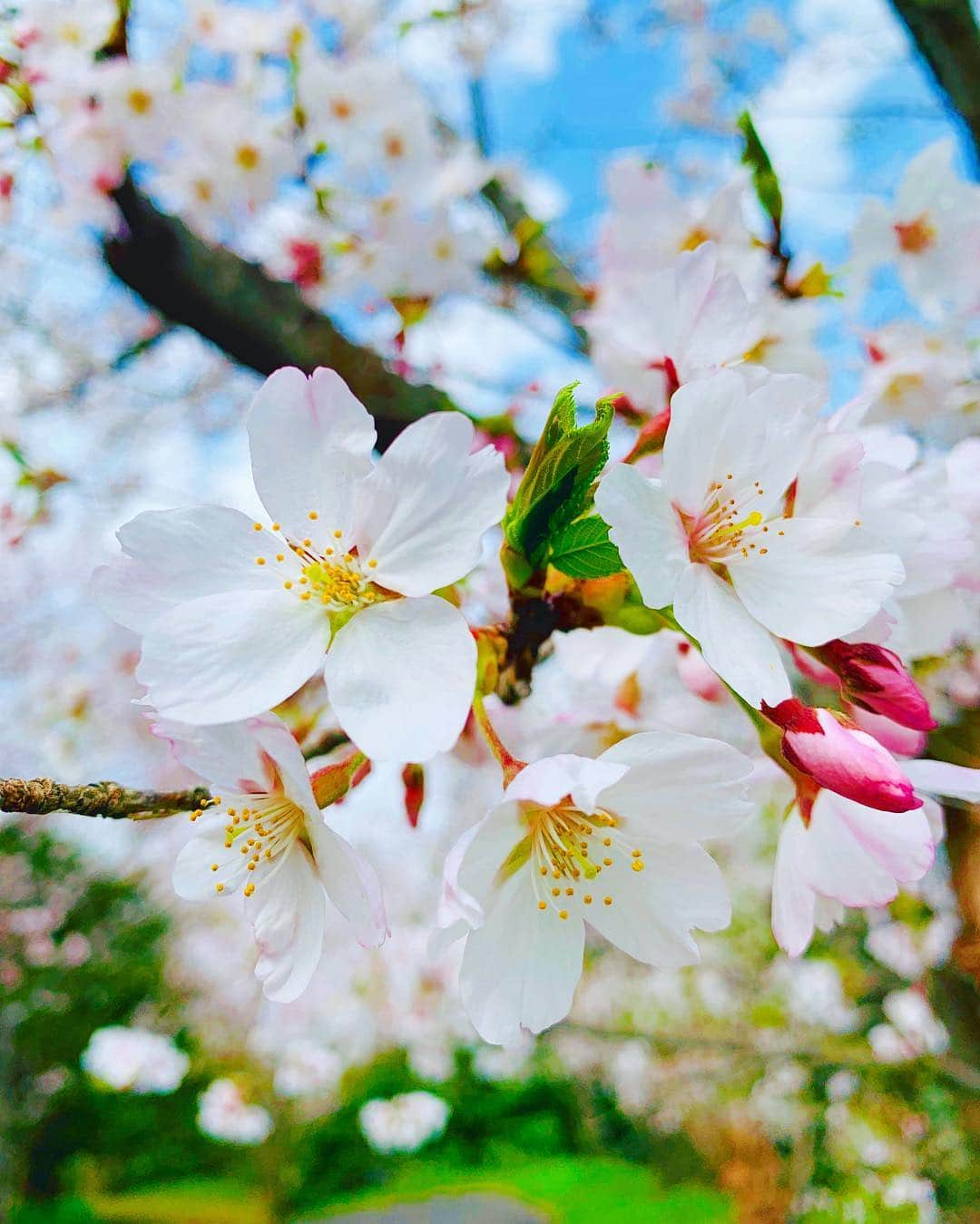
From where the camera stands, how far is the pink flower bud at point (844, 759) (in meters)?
0.44

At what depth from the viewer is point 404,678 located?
1.55 ft

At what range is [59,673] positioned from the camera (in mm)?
5547

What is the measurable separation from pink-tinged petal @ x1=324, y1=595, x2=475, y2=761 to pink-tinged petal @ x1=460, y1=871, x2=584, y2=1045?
0.46ft

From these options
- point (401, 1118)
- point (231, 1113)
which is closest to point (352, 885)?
point (231, 1113)

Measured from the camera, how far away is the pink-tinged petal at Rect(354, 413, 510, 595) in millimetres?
500

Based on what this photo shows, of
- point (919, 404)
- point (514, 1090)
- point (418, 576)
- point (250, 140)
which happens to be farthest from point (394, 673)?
point (514, 1090)

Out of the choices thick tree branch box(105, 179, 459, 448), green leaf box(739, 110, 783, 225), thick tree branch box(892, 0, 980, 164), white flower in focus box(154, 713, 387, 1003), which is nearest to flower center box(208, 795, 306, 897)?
white flower in focus box(154, 713, 387, 1003)

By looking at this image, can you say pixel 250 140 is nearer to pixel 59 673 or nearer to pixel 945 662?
pixel 945 662

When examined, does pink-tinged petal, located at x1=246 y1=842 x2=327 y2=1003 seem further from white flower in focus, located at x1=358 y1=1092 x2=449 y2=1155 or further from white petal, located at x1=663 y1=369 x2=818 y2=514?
white flower in focus, located at x1=358 y1=1092 x2=449 y2=1155

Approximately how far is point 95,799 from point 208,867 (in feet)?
0.31

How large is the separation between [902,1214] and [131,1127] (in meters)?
8.03

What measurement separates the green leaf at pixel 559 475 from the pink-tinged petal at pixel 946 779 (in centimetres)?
29

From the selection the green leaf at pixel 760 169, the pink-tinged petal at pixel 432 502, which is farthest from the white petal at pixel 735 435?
the green leaf at pixel 760 169

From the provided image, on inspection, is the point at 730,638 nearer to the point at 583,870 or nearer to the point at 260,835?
the point at 583,870
